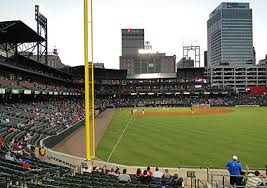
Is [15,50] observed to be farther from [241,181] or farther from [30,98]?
[241,181]

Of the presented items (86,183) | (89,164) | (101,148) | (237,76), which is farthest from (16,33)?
(237,76)

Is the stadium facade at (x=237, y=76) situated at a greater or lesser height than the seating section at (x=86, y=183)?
greater

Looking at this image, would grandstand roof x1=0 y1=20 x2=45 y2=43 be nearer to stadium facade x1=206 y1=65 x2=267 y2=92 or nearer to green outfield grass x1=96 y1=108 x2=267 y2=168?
green outfield grass x1=96 y1=108 x2=267 y2=168

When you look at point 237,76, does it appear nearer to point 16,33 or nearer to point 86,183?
point 16,33

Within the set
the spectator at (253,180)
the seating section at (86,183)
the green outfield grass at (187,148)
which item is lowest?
the green outfield grass at (187,148)

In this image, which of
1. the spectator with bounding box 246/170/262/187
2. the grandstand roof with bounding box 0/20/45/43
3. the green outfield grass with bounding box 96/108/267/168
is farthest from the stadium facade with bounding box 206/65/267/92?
the spectator with bounding box 246/170/262/187

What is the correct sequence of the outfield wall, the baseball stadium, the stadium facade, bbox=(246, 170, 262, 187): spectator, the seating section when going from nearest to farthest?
bbox=(246, 170, 262, 187): spectator
the seating section
the baseball stadium
the outfield wall
the stadium facade

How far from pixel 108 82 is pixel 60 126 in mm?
73185

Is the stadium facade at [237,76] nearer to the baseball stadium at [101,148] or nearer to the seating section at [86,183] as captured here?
the baseball stadium at [101,148]

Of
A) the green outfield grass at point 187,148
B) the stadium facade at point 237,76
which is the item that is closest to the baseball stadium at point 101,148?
the green outfield grass at point 187,148

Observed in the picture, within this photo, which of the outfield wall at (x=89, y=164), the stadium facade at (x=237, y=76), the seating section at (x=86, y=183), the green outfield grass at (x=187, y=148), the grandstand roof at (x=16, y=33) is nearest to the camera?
the seating section at (x=86, y=183)

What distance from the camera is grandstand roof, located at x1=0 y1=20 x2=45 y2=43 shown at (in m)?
38.2

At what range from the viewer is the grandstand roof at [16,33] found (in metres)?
A: 38.2

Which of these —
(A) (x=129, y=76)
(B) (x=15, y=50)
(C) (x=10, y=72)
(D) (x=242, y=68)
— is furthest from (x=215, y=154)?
(D) (x=242, y=68)
